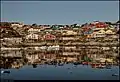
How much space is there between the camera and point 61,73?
22.3m

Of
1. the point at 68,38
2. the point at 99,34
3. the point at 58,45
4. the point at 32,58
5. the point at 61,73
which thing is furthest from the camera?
the point at 99,34

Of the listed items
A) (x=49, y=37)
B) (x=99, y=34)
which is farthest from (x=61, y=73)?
(x=99, y=34)

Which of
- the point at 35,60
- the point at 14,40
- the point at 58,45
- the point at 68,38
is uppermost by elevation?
the point at 68,38

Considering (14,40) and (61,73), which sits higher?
(14,40)

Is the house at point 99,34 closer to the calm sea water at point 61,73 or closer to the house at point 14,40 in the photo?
the calm sea water at point 61,73

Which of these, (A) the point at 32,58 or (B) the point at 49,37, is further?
(B) the point at 49,37

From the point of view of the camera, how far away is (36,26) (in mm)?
27234

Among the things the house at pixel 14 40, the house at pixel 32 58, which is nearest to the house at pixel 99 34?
the house at pixel 32 58

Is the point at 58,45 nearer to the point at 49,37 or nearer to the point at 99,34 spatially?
the point at 49,37

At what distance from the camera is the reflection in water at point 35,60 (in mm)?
22266

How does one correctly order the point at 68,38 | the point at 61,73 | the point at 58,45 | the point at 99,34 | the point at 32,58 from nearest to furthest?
the point at 61,73 < the point at 58,45 < the point at 32,58 < the point at 68,38 < the point at 99,34

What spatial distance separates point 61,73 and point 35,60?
2.01m

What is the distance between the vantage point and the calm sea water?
2009cm

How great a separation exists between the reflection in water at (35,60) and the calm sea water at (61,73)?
36 cm
